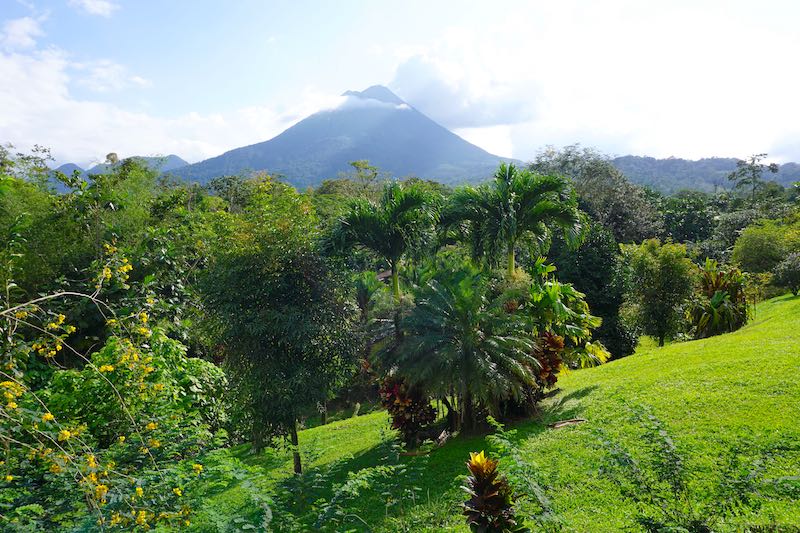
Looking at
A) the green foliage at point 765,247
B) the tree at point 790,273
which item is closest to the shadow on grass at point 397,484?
the tree at point 790,273

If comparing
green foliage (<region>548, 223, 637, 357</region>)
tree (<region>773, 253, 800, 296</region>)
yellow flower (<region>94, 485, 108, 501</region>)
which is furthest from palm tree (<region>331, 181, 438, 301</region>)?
tree (<region>773, 253, 800, 296</region>)

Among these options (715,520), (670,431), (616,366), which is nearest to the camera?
(715,520)

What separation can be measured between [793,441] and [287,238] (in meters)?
8.36

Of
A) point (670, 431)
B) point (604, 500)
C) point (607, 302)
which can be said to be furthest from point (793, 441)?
point (607, 302)

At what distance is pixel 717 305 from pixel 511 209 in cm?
926

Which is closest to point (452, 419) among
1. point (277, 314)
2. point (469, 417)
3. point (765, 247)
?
point (469, 417)

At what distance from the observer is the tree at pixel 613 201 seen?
32750 mm

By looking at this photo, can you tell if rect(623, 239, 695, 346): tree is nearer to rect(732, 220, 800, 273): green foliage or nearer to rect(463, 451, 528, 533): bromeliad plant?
rect(463, 451, 528, 533): bromeliad plant

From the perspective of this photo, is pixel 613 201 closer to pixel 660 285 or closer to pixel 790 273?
pixel 790 273

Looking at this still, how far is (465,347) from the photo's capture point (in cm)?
919

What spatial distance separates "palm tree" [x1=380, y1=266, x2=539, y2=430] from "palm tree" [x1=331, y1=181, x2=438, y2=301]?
180 cm

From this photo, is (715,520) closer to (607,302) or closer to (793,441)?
(793,441)

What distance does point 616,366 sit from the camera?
13.2 m

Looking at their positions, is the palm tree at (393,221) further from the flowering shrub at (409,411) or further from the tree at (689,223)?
the tree at (689,223)
